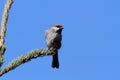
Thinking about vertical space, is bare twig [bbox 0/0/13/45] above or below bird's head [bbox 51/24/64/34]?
below

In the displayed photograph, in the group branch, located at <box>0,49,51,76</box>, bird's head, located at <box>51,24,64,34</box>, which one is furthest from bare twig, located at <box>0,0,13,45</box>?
bird's head, located at <box>51,24,64,34</box>

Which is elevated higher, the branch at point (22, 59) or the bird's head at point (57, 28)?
the bird's head at point (57, 28)

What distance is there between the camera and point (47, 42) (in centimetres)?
895

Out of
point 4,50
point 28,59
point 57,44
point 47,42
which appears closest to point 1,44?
point 4,50

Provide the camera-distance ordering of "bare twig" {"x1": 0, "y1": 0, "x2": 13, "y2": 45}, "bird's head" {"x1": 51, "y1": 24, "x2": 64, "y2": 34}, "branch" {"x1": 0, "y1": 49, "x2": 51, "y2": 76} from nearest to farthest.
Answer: "branch" {"x1": 0, "y1": 49, "x2": 51, "y2": 76}
"bare twig" {"x1": 0, "y1": 0, "x2": 13, "y2": 45}
"bird's head" {"x1": 51, "y1": 24, "x2": 64, "y2": 34}

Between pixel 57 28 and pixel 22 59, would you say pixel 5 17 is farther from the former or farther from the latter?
pixel 57 28

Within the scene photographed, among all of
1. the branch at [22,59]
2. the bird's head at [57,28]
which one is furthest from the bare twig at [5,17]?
the bird's head at [57,28]

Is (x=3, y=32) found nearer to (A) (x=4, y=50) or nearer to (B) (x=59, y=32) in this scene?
(A) (x=4, y=50)

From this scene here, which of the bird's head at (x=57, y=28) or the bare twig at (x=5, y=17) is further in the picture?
the bird's head at (x=57, y=28)

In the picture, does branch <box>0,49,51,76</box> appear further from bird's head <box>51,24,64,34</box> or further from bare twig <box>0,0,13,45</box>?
bird's head <box>51,24,64,34</box>

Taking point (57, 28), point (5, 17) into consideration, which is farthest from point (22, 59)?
point (57, 28)

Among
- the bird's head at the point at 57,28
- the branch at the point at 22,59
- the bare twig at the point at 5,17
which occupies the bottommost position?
the branch at the point at 22,59

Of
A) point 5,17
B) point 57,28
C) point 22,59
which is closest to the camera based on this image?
point 22,59

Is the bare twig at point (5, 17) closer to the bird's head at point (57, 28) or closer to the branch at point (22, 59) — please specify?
the branch at point (22, 59)
